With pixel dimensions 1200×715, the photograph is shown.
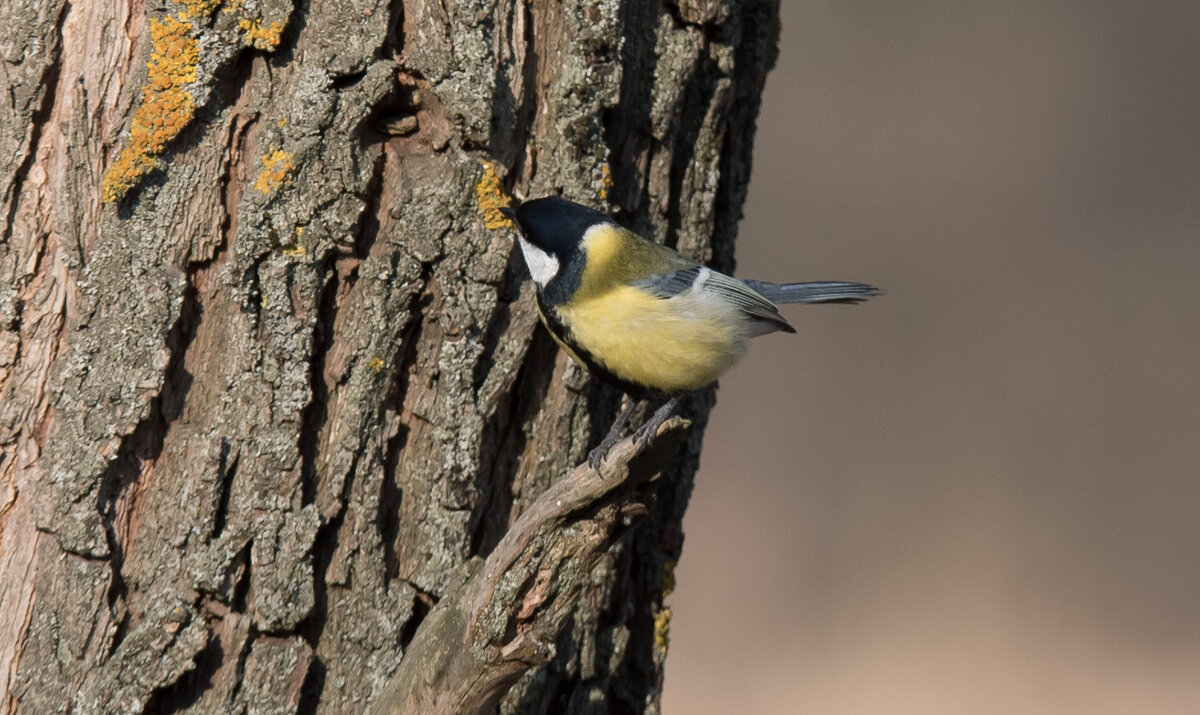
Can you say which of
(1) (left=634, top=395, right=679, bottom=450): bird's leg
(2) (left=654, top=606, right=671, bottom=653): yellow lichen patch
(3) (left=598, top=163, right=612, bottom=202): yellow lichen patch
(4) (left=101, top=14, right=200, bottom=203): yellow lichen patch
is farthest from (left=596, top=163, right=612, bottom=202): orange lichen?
(2) (left=654, top=606, right=671, bottom=653): yellow lichen patch

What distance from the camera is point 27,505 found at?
2.23 meters

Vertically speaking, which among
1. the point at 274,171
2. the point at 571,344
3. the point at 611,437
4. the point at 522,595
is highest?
the point at 274,171

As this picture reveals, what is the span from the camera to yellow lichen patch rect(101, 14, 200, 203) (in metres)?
2.21

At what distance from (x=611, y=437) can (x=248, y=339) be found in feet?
2.69

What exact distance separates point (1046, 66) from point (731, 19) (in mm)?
5126

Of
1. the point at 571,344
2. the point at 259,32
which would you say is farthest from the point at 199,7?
the point at 571,344

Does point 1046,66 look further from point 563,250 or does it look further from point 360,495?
point 360,495

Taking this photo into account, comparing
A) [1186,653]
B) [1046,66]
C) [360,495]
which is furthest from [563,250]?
[1046,66]

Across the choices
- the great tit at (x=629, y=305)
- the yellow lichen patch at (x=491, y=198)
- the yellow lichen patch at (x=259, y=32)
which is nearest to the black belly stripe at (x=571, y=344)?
the great tit at (x=629, y=305)

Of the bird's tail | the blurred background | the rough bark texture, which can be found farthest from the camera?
the blurred background

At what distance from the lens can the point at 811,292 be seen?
318 centimetres

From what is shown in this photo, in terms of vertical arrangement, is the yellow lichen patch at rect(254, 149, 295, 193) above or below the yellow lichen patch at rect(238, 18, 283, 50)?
below

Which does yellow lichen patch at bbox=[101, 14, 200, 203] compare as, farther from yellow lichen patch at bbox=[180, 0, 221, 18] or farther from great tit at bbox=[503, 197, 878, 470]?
great tit at bbox=[503, 197, 878, 470]

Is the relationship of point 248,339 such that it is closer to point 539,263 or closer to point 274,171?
point 274,171
